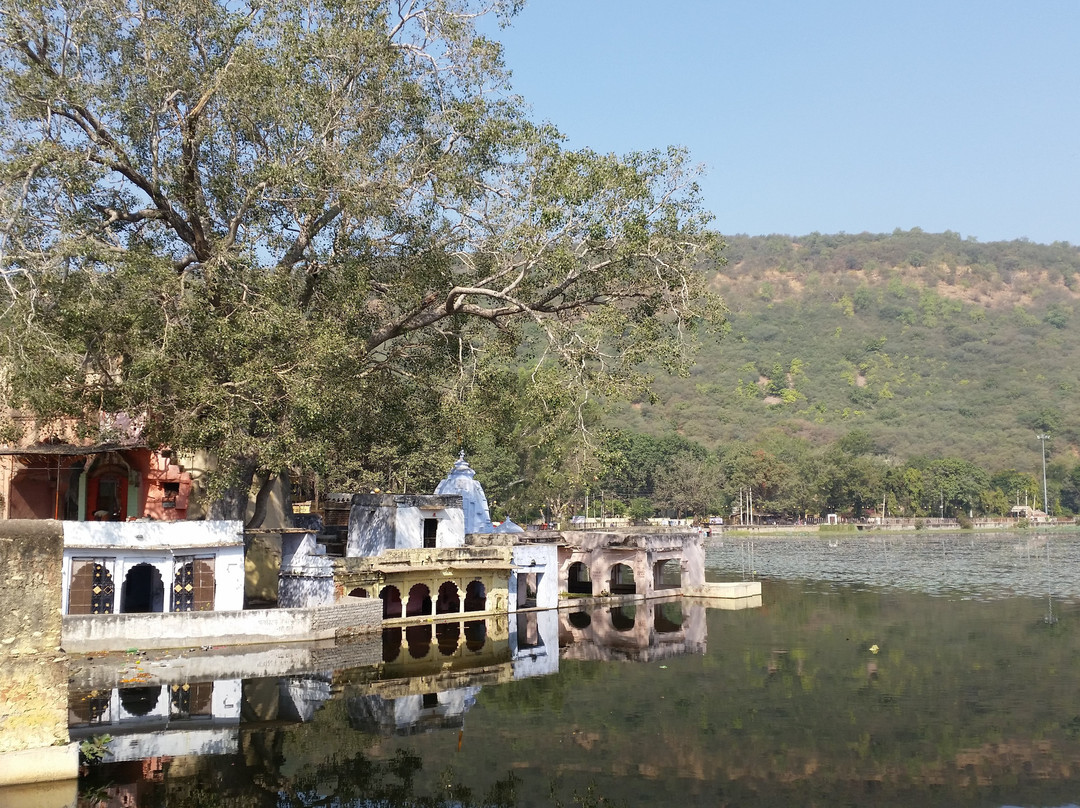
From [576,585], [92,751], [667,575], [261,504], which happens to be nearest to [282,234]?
[261,504]

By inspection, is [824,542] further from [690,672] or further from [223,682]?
[223,682]

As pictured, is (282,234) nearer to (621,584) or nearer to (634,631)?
(634,631)

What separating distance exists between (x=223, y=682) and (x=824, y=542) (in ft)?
268

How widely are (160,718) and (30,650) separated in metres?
6.21

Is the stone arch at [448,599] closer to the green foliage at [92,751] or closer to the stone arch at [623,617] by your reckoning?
the stone arch at [623,617]

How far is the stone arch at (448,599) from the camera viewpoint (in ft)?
122

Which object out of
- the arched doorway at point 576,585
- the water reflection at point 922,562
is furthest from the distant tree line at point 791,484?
the arched doorway at point 576,585

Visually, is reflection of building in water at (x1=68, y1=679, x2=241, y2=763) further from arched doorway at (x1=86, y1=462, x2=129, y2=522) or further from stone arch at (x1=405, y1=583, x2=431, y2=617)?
arched doorway at (x1=86, y1=462, x2=129, y2=522)

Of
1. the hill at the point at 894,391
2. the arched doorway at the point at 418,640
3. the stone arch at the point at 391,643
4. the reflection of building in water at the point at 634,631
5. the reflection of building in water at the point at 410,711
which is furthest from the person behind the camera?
the hill at the point at 894,391

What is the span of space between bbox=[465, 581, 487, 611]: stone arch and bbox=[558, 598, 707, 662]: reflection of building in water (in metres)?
2.96

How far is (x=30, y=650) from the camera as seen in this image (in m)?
14.0

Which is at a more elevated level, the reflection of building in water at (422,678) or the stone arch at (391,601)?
the stone arch at (391,601)

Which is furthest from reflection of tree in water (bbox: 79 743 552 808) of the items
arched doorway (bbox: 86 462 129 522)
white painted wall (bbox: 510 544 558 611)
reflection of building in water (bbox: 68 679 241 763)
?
arched doorway (bbox: 86 462 129 522)

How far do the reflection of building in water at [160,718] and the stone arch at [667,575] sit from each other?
→ 2570 centimetres
